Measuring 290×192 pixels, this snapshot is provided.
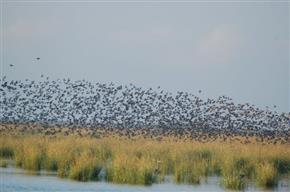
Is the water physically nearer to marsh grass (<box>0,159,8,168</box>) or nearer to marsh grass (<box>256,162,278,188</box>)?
marsh grass (<box>256,162,278,188</box>)

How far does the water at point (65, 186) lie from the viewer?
17359 mm

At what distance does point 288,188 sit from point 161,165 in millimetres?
3216

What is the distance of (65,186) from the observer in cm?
1766

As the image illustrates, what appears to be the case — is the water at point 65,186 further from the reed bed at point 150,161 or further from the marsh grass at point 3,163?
the marsh grass at point 3,163

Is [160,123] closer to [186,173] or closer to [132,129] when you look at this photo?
[132,129]

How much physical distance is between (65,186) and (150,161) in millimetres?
Answer: 2463

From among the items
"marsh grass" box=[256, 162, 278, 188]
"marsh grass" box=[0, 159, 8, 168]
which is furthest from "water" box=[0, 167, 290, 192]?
"marsh grass" box=[0, 159, 8, 168]

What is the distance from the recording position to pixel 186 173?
63.4 ft

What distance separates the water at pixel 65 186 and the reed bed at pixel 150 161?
283 millimetres

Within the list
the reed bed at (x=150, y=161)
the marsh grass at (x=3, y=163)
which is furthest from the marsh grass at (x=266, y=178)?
the marsh grass at (x=3, y=163)

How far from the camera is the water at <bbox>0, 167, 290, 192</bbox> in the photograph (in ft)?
57.0

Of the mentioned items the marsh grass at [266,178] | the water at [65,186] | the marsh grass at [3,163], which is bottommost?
the water at [65,186]

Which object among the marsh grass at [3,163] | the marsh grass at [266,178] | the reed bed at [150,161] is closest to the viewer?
the reed bed at [150,161]

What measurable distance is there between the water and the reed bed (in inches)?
11.1
